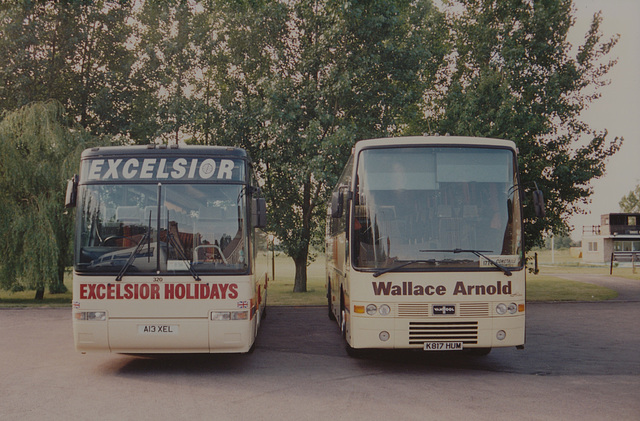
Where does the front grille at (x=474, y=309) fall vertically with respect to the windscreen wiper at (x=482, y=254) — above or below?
below

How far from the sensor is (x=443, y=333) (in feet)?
29.3

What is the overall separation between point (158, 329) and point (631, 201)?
411ft

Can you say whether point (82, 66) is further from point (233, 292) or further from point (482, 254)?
point (482, 254)

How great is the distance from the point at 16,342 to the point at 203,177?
20.0 feet

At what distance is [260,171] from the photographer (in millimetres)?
26188

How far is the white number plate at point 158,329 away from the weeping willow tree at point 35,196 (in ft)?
41.6

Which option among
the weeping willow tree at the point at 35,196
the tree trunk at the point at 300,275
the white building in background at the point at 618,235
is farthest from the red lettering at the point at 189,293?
the white building in background at the point at 618,235

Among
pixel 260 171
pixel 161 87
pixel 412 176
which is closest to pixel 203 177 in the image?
pixel 412 176

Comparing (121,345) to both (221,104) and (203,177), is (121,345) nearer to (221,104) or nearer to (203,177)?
(203,177)

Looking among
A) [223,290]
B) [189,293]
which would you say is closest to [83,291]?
[189,293]

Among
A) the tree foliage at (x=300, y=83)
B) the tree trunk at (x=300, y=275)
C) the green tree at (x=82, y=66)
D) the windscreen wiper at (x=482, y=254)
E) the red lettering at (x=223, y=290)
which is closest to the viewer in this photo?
the red lettering at (x=223, y=290)

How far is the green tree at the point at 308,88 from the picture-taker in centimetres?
2303

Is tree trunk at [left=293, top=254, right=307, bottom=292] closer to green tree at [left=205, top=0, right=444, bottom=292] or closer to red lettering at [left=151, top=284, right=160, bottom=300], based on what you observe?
green tree at [left=205, top=0, right=444, bottom=292]

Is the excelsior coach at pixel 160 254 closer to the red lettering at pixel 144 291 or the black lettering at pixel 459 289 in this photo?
the red lettering at pixel 144 291
